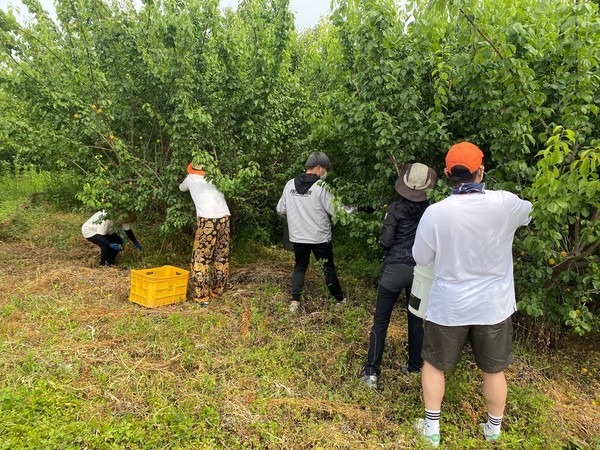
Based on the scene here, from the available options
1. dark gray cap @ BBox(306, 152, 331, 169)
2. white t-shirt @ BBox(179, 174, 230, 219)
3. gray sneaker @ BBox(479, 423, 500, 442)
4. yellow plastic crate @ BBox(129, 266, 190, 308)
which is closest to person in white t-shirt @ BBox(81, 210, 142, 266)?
yellow plastic crate @ BBox(129, 266, 190, 308)

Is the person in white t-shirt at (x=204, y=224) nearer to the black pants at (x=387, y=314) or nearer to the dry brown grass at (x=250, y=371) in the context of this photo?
the dry brown grass at (x=250, y=371)

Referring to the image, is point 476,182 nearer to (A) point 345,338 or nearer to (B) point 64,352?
(A) point 345,338

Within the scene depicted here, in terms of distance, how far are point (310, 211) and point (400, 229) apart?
1.27 m

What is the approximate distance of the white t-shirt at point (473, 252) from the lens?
233cm

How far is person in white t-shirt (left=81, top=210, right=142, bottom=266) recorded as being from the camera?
5719 millimetres

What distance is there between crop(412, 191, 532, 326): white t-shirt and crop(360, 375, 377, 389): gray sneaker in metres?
0.98

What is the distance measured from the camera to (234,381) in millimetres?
3084

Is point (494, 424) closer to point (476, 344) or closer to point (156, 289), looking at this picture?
point (476, 344)

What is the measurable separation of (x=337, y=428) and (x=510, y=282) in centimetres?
137

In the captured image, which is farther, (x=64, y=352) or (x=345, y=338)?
(x=345, y=338)

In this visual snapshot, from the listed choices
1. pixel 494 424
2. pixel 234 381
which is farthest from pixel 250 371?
pixel 494 424

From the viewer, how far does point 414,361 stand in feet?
10.9

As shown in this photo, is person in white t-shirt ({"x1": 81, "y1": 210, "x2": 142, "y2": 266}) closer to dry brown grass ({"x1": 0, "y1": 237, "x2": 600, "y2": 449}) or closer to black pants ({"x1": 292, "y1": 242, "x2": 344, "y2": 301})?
dry brown grass ({"x1": 0, "y1": 237, "x2": 600, "y2": 449})

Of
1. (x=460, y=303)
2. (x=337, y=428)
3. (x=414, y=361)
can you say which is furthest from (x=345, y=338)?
(x=460, y=303)
